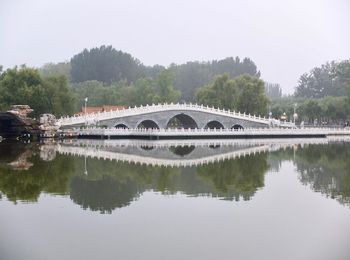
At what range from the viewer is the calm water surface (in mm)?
9727

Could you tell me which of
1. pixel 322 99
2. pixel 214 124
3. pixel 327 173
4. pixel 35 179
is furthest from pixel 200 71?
pixel 35 179

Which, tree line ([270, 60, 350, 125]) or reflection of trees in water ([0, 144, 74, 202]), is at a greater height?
tree line ([270, 60, 350, 125])

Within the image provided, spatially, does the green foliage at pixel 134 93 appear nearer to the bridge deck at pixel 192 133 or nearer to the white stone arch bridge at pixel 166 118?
the white stone arch bridge at pixel 166 118

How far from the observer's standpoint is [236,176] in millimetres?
18641

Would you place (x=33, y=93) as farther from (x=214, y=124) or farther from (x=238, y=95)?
(x=238, y=95)

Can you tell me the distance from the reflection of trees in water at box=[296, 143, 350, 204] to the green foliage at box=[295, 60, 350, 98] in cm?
5947

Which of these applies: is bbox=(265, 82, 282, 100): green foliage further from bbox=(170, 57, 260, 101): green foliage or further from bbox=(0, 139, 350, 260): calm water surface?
bbox=(0, 139, 350, 260): calm water surface

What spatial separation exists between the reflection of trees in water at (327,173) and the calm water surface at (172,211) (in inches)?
1.5

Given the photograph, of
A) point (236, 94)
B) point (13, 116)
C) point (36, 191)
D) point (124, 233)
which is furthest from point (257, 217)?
point (236, 94)

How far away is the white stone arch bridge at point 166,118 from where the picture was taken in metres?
43.2

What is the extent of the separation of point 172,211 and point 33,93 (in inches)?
1302

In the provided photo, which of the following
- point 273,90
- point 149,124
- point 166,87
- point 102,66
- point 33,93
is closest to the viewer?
point 33,93

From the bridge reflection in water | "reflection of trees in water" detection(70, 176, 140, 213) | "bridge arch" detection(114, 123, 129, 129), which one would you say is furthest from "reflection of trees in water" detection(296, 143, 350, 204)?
"bridge arch" detection(114, 123, 129, 129)

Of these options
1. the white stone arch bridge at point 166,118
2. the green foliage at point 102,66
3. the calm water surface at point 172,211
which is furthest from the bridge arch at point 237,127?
the green foliage at point 102,66
